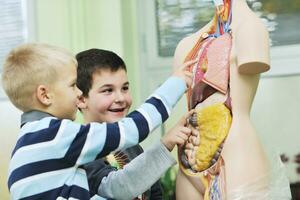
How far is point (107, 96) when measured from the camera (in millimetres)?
1245

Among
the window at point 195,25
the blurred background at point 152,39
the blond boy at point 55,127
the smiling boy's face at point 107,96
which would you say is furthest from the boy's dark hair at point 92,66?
the window at point 195,25

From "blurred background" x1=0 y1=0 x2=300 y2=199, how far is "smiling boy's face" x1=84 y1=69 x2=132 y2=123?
28.9 inches

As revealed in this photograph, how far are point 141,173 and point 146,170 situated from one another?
1cm

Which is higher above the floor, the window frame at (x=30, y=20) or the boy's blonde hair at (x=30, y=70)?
the window frame at (x=30, y=20)

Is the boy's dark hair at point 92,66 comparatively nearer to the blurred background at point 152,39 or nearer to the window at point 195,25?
the blurred background at point 152,39

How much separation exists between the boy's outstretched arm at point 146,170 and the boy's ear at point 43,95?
23 cm

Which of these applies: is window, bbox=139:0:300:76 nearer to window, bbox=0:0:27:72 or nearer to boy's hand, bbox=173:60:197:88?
window, bbox=0:0:27:72

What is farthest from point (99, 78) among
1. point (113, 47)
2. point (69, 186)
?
point (113, 47)

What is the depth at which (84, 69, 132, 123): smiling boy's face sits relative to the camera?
1.24 meters

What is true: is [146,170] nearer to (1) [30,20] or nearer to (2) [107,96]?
(2) [107,96]

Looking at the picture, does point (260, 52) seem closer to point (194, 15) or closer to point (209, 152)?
point (209, 152)

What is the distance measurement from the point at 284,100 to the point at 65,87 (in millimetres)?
1214

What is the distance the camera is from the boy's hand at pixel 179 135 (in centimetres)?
110

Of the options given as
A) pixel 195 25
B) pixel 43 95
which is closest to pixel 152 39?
pixel 195 25
